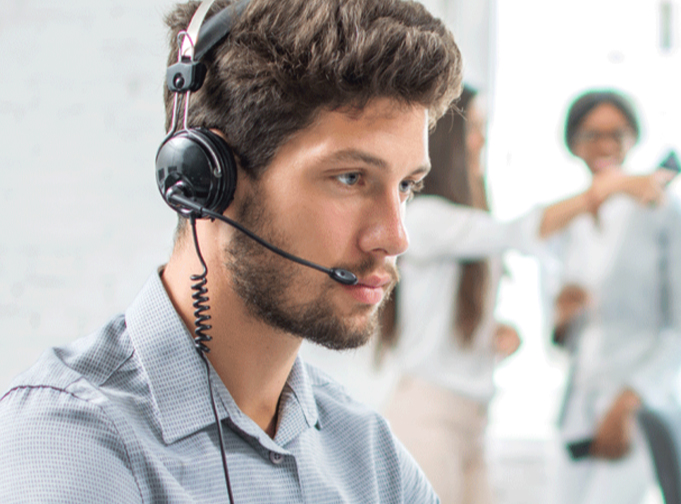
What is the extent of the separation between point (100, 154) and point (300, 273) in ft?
3.85

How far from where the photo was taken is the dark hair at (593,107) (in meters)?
2.48

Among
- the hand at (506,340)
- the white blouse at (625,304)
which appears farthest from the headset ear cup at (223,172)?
the white blouse at (625,304)

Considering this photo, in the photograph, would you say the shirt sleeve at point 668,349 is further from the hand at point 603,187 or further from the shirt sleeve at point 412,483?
the shirt sleeve at point 412,483

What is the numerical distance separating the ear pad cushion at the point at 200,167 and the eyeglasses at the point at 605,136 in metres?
1.99

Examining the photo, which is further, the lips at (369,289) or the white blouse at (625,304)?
the white blouse at (625,304)

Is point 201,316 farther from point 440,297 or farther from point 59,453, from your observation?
point 440,297

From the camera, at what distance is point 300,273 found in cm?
77

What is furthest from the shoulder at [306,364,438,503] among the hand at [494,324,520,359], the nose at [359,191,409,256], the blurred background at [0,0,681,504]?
the hand at [494,324,520,359]

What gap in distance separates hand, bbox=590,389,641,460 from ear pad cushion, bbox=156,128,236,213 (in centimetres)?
198

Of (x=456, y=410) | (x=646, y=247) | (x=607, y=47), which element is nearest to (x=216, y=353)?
(x=456, y=410)

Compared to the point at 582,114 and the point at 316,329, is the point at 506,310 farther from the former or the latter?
the point at 316,329

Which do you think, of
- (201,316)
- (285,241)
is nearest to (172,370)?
(201,316)

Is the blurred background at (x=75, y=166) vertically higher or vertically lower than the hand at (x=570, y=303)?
higher

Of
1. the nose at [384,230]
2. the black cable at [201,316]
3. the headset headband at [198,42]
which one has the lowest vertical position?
the black cable at [201,316]
